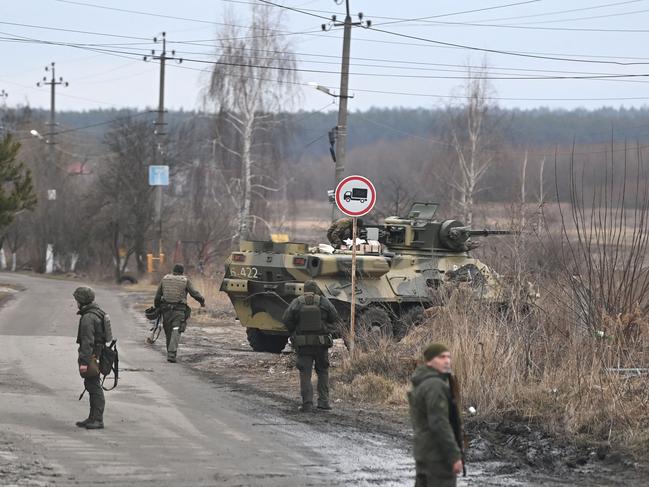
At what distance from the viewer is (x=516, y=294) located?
605 inches

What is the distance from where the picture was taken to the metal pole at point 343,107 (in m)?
26.9

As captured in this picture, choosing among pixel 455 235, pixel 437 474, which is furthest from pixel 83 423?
pixel 455 235

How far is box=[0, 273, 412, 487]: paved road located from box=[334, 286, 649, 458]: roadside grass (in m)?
1.71

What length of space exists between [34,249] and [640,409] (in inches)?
2203

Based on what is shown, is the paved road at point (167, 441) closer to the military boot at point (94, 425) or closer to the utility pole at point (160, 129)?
the military boot at point (94, 425)

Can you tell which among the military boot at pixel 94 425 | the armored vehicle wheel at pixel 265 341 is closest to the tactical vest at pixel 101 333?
the military boot at pixel 94 425

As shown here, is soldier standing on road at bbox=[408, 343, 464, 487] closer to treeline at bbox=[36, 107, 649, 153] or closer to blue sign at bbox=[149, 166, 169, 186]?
treeline at bbox=[36, 107, 649, 153]

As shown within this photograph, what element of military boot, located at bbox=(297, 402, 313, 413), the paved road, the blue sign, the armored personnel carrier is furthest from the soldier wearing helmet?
the blue sign

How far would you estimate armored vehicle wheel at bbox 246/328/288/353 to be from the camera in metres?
21.0

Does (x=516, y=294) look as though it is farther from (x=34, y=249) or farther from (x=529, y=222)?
(x=34, y=249)

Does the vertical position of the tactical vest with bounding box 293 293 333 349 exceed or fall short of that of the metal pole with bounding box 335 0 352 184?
it falls short

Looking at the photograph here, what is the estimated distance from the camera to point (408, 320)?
19781 millimetres

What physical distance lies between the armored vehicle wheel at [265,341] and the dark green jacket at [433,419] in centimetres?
1304

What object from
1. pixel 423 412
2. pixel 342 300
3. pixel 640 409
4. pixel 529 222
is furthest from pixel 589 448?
pixel 342 300
